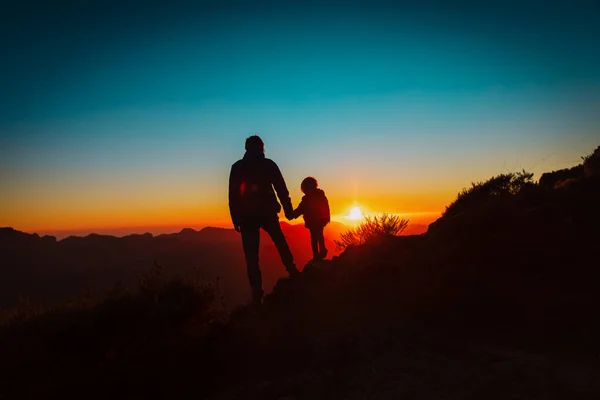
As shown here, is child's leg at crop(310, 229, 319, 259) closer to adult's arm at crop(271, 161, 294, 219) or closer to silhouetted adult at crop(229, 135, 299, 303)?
adult's arm at crop(271, 161, 294, 219)

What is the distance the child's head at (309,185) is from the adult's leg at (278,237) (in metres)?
3.42

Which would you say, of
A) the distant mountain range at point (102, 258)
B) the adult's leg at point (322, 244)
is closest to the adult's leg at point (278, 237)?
the adult's leg at point (322, 244)

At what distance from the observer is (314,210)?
10.3 meters

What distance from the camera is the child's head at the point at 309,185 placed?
1046 centimetres

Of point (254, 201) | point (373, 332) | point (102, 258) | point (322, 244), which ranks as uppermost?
point (102, 258)

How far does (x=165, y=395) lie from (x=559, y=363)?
3971 millimetres

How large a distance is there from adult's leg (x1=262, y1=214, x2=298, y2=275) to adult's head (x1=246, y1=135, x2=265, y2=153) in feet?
3.86

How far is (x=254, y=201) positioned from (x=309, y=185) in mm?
3829

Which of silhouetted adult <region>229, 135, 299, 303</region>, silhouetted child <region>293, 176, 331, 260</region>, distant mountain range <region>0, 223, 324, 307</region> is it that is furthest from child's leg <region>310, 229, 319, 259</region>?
distant mountain range <region>0, 223, 324, 307</region>

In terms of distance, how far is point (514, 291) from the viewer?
5.75 meters

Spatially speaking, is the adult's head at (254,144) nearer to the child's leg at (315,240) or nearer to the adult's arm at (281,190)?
the adult's arm at (281,190)

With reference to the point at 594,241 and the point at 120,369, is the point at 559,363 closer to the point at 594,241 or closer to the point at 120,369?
the point at 594,241

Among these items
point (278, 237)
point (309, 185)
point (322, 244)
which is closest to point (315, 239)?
point (322, 244)

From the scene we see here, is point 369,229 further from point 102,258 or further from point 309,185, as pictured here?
point 102,258
